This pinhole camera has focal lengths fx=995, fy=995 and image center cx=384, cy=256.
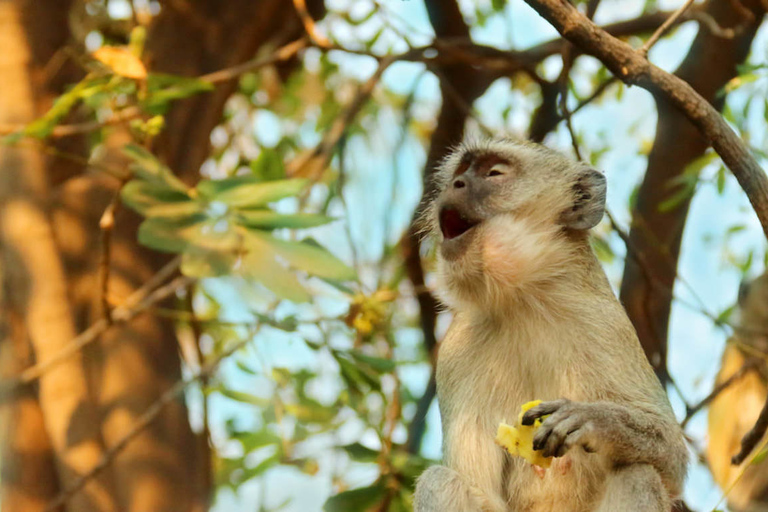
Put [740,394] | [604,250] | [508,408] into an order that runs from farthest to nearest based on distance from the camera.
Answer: [740,394]
[604,250]
[508,408]

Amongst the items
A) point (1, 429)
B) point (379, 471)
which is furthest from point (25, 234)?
point (379, 471)

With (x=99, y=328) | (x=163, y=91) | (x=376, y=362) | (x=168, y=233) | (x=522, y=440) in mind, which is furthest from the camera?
(x=99, y=328)

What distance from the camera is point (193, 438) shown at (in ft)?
16.5

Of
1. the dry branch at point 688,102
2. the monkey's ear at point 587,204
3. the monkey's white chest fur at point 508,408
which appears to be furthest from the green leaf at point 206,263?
the dry branch at point 688,102

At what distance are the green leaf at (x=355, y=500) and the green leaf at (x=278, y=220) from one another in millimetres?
1128

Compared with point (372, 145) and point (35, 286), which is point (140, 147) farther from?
point (372, 145)

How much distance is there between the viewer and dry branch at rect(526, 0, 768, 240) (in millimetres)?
2531

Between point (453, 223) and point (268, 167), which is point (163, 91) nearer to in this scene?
point (268, 167)

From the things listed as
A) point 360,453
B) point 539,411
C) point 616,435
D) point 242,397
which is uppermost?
point 539,411

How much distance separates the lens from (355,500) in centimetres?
394

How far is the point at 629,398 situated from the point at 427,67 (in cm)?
252

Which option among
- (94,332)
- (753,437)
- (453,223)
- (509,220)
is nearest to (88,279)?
(94,332)

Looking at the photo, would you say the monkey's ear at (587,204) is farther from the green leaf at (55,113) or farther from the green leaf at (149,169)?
the green leaf at (55,113)

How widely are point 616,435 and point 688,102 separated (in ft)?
3.10
